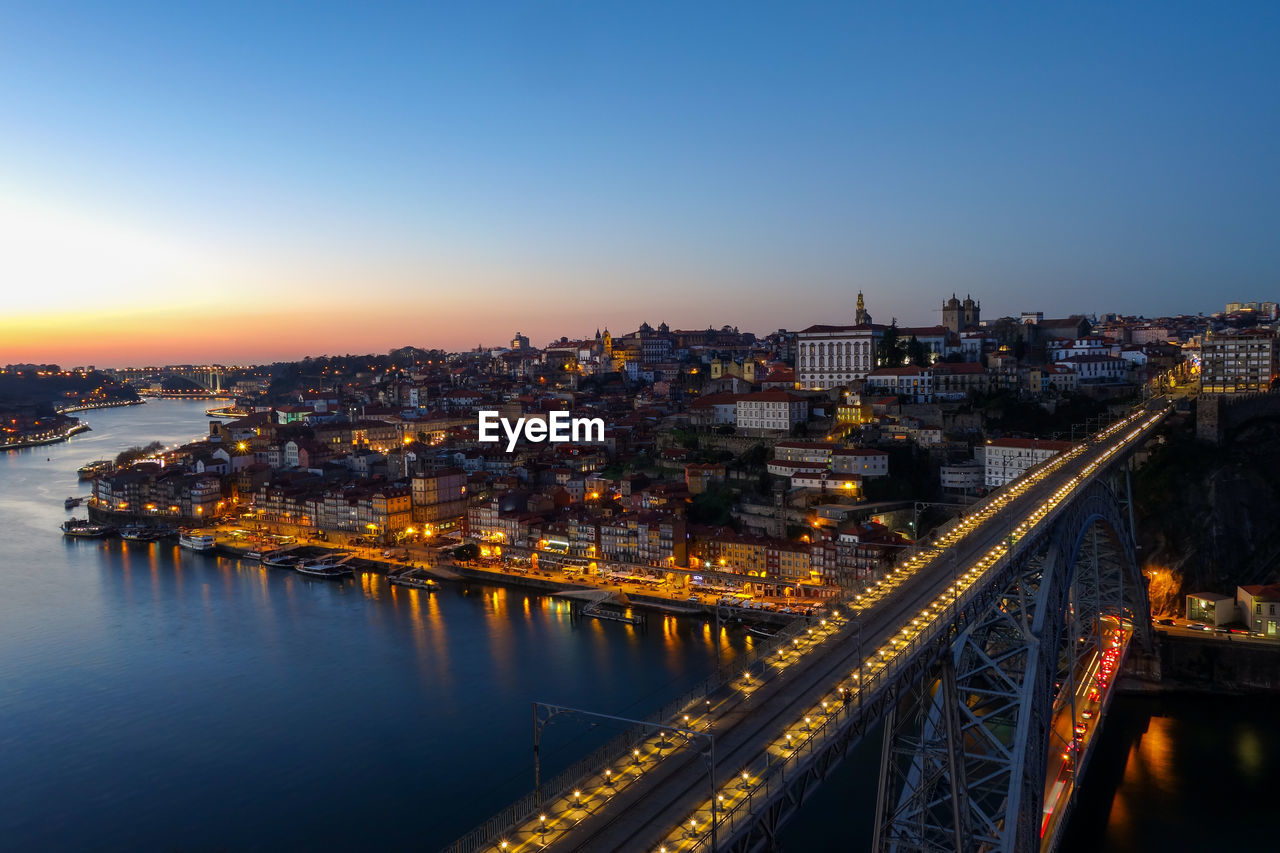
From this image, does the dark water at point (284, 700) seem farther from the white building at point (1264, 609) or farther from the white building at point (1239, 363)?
the white building at point (1239, 363)

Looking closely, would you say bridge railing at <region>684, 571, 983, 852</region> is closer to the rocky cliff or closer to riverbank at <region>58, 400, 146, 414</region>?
the rocky cliff

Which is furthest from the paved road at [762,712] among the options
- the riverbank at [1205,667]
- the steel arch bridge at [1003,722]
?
the riverbank at [1205,667]

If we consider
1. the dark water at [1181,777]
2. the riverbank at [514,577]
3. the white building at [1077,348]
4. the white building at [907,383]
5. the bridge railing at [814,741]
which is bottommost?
the dark water at [1181,777]

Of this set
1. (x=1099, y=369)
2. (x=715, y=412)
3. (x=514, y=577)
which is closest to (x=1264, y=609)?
(x=514, y=577)

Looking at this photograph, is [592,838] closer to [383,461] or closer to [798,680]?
[798,680]

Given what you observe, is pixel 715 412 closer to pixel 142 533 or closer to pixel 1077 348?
pixel 1077 348
